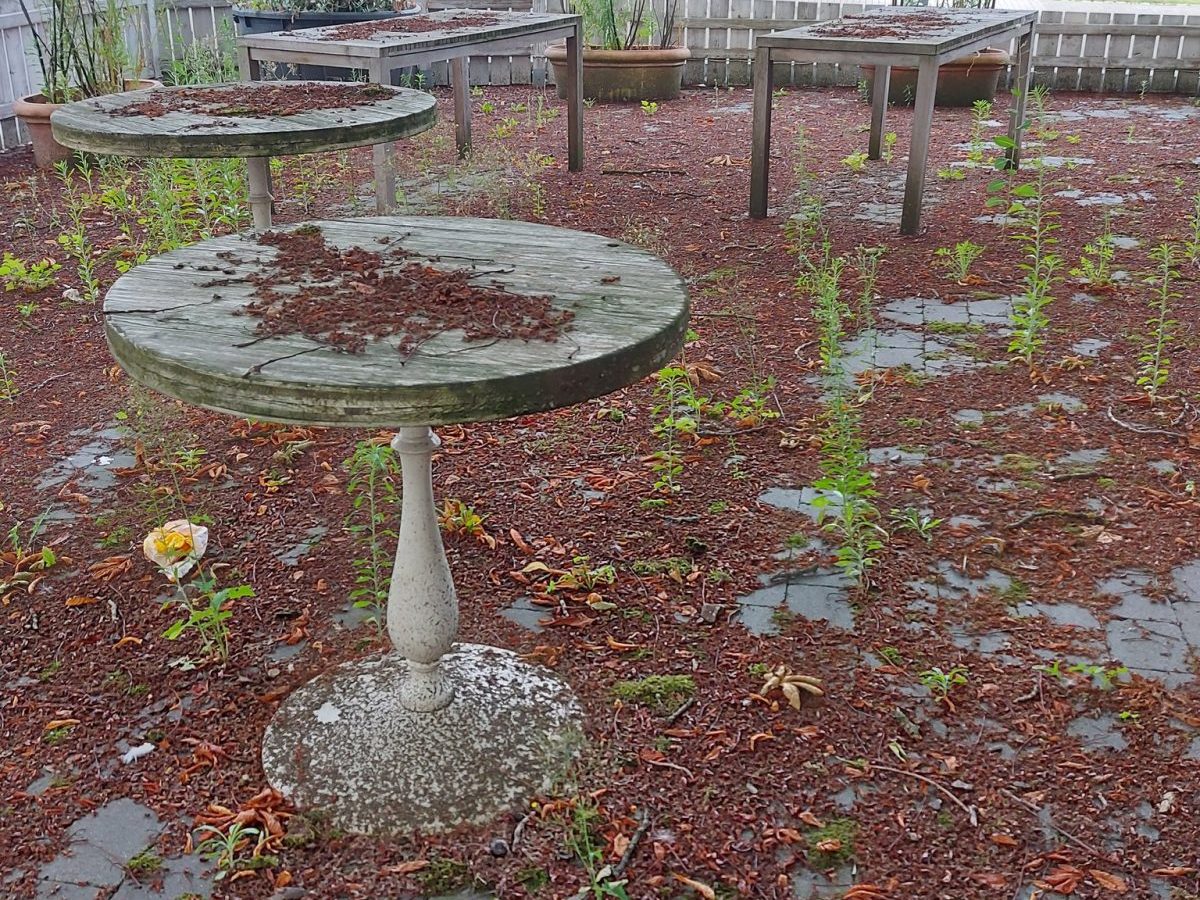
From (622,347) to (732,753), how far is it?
38.0 inches

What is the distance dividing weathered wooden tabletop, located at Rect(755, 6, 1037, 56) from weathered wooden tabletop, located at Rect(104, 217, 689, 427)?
153 inches

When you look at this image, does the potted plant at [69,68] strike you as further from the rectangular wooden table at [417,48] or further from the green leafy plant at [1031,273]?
the green leafy plant at [1031,273]

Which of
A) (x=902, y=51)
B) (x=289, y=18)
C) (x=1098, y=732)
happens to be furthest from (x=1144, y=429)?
(x=289, y=18)

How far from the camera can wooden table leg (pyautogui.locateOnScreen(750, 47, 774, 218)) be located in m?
5.98

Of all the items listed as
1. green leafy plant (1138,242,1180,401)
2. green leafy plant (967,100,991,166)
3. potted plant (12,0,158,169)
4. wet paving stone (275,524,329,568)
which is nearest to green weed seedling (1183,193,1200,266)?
green leafy plant (1138,242,1180,401)

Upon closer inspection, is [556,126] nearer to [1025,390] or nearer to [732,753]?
[1025,390]

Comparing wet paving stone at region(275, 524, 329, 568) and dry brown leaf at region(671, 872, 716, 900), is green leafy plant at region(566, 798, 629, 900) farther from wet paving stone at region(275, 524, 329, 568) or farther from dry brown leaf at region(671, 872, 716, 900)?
wet paving stone at region(275, 524, 329, 568)

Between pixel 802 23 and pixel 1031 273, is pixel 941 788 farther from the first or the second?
pixel 802 23

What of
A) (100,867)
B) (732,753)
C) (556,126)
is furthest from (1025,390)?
(556,126)

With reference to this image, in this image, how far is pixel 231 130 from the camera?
12.6 feet

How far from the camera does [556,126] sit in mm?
8961

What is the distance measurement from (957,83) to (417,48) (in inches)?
203

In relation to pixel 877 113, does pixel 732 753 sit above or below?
below

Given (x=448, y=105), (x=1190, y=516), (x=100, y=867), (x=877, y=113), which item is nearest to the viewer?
(x=100, y=867)
